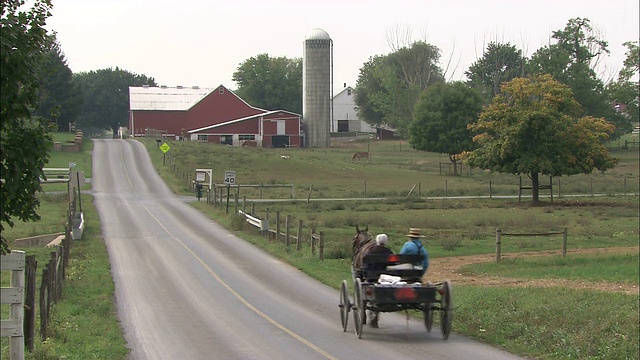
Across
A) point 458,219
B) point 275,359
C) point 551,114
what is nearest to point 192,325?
point 275,359

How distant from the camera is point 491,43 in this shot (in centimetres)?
13400

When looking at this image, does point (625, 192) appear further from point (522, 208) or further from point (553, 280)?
point (553, 280)

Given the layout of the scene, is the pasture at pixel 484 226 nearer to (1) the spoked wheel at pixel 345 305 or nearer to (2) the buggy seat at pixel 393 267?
(2) the buggy seat at pixel 393 267

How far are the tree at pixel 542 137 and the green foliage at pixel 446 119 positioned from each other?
99.2 ft

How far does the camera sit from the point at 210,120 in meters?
114

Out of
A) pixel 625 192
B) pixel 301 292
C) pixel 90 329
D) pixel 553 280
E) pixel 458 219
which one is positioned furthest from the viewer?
pixel 625 192

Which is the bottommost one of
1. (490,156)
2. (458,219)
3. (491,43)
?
(458,219)

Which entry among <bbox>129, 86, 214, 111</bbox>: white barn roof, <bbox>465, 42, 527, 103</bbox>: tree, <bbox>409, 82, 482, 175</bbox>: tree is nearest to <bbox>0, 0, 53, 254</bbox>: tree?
<bbox>409, 82, 482, 175</bbox>: tree

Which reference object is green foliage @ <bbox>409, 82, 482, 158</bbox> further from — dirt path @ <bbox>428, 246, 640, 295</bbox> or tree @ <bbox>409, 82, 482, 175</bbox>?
dirt path @ <bbox>428, 246, 640, 295</bbox>

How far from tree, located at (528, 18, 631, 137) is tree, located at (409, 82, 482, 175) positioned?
2011cm

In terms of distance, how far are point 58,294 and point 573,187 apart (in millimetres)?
56124

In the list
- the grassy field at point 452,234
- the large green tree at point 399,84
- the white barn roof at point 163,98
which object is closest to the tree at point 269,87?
the large green tree at point 399,84

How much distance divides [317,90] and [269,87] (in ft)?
118

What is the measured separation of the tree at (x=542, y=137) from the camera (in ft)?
172
